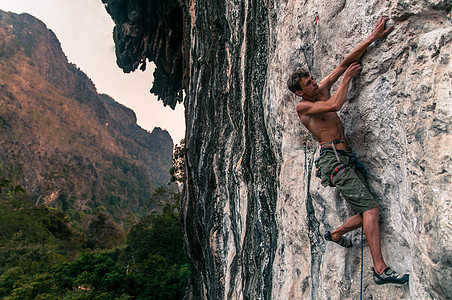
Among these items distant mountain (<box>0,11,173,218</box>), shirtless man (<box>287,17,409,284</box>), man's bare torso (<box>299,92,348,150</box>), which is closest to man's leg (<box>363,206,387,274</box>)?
shirtless man (<box>287,17,409,284</box>)

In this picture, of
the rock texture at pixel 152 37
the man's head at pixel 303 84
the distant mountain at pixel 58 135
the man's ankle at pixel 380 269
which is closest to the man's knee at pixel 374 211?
the man's ankle at pixel 380 269

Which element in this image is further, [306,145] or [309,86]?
[306,145]

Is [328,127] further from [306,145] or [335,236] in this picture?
[335,236]

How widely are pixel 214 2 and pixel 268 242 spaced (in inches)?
206

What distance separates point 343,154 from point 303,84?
784 mm

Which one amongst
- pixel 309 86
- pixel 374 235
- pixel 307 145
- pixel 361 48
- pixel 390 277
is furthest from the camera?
pixel 307 145

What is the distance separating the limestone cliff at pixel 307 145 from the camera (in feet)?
6.22

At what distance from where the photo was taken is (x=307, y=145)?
141 inches

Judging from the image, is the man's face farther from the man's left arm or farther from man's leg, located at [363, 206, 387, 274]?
man's leg, located at [363, 206, 387, 274]

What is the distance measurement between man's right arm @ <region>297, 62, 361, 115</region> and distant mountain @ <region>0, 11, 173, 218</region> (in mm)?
53489

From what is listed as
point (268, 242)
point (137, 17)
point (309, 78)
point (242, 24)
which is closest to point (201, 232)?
point (268, 242)

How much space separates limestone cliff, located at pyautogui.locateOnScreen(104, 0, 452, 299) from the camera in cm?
190

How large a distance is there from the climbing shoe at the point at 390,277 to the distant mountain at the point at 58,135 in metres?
53.9

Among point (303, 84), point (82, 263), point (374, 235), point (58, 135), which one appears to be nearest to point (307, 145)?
point (303, 84)
